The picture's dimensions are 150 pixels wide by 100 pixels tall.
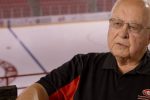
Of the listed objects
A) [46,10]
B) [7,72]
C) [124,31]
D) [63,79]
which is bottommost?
[7,72]

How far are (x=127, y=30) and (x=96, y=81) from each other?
0.81 feet

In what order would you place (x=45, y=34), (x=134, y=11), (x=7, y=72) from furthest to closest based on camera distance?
1. (x=45, y=34)
2. (x=7, y=72)
3. (x=134, y=11)

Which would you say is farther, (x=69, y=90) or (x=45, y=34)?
(x=45, y=34)

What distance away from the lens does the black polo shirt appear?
1374 mm

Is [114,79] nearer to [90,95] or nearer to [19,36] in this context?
Answer: [90,95]

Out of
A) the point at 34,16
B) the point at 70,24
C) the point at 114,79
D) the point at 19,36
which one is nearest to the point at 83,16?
the point at 70,24

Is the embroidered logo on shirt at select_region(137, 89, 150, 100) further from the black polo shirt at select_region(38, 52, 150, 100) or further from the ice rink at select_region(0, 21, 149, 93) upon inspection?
the ice rink at select_region(0, 21, 149, 93)

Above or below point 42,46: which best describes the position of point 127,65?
above

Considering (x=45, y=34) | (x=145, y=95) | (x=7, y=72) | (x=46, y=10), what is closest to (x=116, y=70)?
(x=145, y=95)

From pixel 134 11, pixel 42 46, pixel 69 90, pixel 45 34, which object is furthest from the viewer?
pixel 45 34

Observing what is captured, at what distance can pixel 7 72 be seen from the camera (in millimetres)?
3107

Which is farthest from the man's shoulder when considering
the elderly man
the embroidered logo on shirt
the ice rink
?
the ice rink

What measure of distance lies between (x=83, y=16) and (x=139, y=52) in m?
3.68

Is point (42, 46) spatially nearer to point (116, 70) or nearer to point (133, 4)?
point (116, 70)
